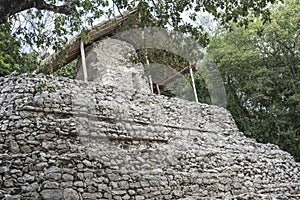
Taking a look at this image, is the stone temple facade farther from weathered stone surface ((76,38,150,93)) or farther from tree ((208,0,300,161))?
tree ((208,0,300,161))

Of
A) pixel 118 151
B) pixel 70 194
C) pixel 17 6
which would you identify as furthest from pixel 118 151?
pixel 17 6

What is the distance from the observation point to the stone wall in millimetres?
5527

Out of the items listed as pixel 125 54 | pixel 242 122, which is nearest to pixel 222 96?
pixel 242 122

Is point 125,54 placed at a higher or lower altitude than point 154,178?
higher

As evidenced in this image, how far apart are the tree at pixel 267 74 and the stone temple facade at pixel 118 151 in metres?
5.11

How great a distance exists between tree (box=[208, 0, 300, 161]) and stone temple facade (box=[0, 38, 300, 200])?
5.11 meters

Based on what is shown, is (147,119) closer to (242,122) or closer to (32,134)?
(32,134)

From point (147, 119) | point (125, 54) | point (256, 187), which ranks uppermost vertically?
point (125, 54)

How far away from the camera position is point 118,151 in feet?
23.2

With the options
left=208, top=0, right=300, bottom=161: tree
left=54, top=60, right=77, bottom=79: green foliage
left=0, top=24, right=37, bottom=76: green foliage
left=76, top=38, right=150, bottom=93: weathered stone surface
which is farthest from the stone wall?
left=54, top=60, right=77, bottom=79: green foliage

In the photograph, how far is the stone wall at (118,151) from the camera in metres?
5.53

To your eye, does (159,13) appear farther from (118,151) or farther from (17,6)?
(118,151)

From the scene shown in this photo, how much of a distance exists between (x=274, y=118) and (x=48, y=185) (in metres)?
13.4

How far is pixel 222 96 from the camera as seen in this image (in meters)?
17.9
